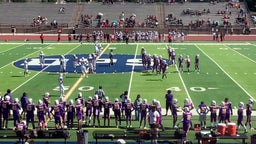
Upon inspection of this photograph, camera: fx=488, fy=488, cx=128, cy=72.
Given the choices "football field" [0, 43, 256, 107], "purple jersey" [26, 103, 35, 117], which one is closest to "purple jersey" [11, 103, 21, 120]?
"purple jersey" [26, 103, 35, 117]

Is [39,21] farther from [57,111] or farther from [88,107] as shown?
[57,111]

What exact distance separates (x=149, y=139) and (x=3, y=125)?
623cm

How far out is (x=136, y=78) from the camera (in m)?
28.8

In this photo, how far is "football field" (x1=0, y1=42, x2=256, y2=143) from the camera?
24141 mm

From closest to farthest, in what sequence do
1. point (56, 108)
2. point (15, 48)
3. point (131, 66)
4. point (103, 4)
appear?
point (56, 108), point (131, 66), point (15, 48), point (103, 4)

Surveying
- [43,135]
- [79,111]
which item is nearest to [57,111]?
[79,111]

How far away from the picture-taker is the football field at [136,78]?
2414 centimetres

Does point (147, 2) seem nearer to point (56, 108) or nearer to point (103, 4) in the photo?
point (103, 4)

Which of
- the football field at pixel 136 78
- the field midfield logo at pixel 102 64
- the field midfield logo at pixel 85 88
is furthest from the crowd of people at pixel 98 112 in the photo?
the field midfield logo at pixel 102 64

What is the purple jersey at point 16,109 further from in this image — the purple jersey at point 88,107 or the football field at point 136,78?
the football field at point 136,78

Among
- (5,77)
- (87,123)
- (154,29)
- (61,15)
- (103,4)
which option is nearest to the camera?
(87,123)

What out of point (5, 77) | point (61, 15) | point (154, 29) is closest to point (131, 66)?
point (5, 77)

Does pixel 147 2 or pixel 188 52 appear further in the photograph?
pixel 147 2

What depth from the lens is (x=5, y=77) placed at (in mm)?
28859
